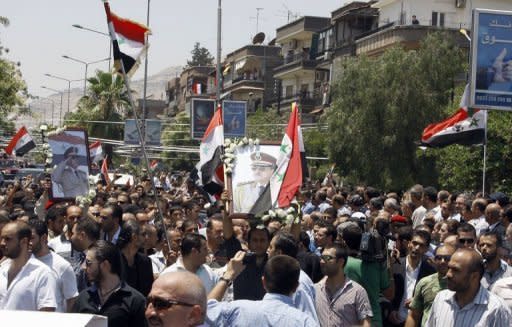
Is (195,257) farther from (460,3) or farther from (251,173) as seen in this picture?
(460,3)

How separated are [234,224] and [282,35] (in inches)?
2517

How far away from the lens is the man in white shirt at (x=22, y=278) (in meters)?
7.55

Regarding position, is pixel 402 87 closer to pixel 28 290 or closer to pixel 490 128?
Result: pixel 490 128

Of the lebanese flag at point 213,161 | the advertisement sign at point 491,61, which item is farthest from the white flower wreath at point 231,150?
the advertisement sign at point 491,61

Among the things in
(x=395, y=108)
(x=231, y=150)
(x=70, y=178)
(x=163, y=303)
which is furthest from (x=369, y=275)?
(x=395, y=108)

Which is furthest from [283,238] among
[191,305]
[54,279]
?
[191,305]

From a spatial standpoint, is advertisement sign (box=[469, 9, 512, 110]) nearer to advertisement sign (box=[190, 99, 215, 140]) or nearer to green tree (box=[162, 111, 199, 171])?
advertisement sign (box=[190, 99, 215, 140])

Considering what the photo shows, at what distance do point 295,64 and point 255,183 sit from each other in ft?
188

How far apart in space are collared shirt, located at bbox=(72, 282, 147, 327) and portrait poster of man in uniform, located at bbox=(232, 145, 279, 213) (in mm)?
3375

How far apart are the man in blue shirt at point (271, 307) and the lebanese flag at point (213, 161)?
210 inches

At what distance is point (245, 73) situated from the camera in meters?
82.7

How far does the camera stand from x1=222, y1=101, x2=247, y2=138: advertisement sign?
113ft

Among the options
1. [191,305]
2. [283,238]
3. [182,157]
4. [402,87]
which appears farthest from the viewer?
[182,157]

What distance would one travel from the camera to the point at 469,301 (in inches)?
276
